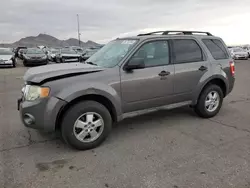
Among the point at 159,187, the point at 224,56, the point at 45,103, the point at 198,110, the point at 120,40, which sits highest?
the point at 120,40

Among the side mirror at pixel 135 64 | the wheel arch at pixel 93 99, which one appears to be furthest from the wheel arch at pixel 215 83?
the wheel arch at pixel 93 99

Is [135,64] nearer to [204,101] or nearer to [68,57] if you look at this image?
[204,101]

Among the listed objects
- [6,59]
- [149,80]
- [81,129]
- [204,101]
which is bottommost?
[81,129]

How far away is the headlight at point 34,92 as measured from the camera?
3775 millimetres

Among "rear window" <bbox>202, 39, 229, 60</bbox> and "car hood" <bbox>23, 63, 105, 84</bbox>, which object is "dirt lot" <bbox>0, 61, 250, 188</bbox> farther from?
"rear window" <bbox>202, 39, 229, 60</bbox>

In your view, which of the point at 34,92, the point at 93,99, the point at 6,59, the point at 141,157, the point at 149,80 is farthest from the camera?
the point at 6,59

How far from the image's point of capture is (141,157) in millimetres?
3771

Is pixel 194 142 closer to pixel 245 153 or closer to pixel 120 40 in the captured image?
pixel 245 153

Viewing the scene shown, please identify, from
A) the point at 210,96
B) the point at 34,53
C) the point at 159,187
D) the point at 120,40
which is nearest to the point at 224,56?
the point at 210,96

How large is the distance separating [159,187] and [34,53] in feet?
71.8

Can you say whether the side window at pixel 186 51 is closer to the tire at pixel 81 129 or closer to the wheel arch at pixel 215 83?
the wheel arch at pixel 215 83

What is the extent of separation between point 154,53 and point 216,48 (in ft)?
5.63

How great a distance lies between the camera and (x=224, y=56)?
574 cm

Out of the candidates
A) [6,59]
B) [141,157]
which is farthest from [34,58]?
[141,157]
